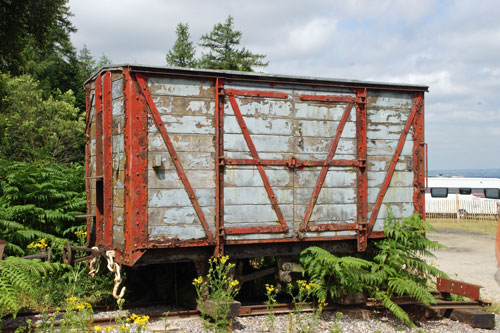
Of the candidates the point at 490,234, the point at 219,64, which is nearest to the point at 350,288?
the point at 490,234

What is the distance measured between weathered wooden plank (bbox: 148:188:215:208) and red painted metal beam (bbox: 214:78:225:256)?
0.39 ft

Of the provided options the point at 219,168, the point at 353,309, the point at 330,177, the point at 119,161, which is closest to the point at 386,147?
the point at 330,177

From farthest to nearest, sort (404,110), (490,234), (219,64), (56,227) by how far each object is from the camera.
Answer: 1. (219,64)
2. (490,234)
3. (56,227)
4. (404,110)

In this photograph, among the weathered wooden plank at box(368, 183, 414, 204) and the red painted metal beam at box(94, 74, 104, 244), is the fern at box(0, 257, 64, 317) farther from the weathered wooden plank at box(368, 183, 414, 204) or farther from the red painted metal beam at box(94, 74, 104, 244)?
the weathered wooden plank at box(368, 183, 414, 204)

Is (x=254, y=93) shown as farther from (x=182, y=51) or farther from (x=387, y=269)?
(x=182, y=51)

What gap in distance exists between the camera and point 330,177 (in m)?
8.60

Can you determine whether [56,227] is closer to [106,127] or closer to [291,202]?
[106,127]

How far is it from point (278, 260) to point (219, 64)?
3211cm

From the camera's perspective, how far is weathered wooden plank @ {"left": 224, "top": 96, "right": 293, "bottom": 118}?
26.5ft

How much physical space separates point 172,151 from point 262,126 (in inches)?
62.7

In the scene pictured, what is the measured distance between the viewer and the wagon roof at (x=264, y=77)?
24.7 ft

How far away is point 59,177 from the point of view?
1059cm

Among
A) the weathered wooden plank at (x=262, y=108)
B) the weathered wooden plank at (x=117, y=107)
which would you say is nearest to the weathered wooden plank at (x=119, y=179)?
the weathered wooden plank at (x=117, y=107)

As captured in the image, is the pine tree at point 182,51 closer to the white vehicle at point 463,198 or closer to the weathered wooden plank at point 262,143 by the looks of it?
the white vehicle at point 463,198
